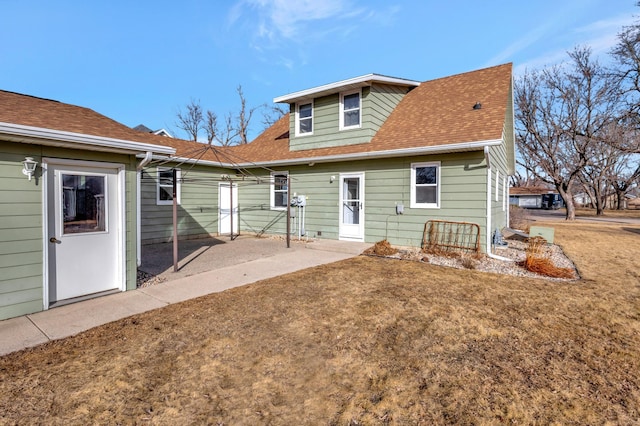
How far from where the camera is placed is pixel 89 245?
4.88 meters

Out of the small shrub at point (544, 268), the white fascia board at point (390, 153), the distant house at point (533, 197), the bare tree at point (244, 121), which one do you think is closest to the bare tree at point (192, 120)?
the bare tree at point (244, 121)

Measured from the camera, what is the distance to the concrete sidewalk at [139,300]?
12.1 ft

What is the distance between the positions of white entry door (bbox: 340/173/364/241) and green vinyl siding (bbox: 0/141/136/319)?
7.45m

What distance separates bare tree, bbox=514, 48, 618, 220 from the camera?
845 inches

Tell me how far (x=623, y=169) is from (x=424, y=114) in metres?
38.0

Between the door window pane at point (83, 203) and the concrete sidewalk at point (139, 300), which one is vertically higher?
the door window pane at point (83, 203)

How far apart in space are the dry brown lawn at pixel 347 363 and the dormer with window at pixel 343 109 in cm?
692

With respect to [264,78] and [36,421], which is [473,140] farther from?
[264,78]

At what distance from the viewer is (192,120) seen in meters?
33.1

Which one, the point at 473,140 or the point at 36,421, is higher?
the point at 473,140

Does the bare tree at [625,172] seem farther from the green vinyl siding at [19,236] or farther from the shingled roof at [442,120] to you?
the green vinyl siding at [19,236]

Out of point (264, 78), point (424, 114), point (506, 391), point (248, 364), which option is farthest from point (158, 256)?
point (264, 78)

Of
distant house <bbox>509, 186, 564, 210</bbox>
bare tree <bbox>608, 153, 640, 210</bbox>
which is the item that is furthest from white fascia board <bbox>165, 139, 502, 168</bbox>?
distant house <bbox>509, 186, 564, 210</bbox>

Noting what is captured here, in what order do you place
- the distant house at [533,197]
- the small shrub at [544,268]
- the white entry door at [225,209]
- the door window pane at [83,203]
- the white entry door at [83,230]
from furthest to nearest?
the distant house at [533,197]
the white entry door at [225,209]
the small shrub at [544,268]
the door window pane at [83,203]
the white entry door at [83,230]
